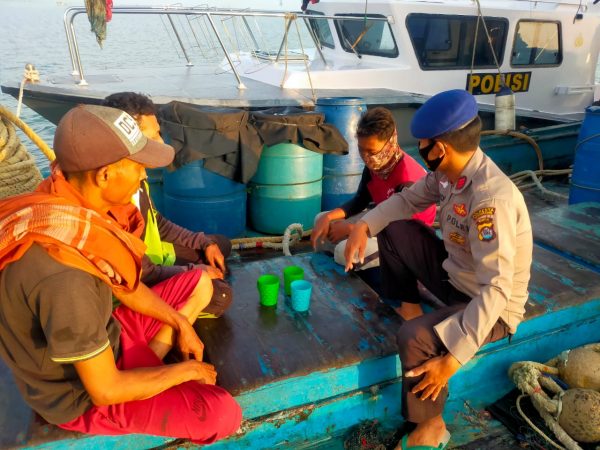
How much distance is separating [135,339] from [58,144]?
2.89 ft

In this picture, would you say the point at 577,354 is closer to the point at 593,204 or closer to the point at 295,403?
the point at 295,403

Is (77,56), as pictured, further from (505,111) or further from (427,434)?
(505,111)

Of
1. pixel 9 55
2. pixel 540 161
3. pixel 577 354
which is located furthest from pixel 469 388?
pixel 9 55

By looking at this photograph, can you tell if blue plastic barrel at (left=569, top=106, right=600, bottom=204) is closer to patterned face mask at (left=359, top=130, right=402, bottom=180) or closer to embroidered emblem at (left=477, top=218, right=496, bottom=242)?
patterned face mask at (left=359, top=130, right=402, bottom=180)

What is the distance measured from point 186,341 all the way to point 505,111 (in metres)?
5.15

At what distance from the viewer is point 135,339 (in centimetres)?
199

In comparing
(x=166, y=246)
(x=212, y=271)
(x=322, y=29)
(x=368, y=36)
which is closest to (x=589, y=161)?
(x=368, y=36)

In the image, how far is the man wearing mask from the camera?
2676 millimetres

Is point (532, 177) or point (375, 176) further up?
point (375, 176)

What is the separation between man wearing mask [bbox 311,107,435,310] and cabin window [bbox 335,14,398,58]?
11.3 ft

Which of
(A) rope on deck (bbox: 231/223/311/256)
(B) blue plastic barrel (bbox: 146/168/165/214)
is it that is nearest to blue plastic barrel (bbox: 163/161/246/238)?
(A) rope on deck (bbox: 231/223/311/256)

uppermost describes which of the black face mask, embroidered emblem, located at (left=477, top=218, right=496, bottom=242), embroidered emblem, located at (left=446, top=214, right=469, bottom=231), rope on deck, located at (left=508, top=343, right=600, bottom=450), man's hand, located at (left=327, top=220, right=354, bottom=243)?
the black face mask

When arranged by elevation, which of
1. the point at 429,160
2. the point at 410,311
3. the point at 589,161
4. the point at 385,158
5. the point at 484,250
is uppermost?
the point at 429,160

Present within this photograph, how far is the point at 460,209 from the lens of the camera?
6.97 feet
